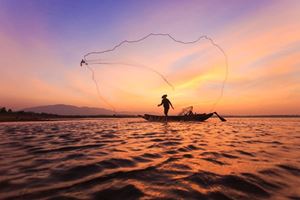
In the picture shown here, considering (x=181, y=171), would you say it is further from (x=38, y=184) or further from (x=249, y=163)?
(x=38, y=184)

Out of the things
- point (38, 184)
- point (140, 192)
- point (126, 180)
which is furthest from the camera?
point (126, 180)

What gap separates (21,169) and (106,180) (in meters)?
2.06

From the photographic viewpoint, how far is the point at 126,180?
3.99 m

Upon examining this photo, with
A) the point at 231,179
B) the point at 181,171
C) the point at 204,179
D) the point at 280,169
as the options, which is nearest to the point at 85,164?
the point at 181,171

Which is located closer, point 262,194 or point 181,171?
point 262,194

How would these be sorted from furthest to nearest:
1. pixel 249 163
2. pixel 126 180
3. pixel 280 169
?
pixel 249 163
pixel 280 169
pixel 126 180

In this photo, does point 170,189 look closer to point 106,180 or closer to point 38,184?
point 106,180

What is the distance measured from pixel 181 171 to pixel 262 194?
1593mm

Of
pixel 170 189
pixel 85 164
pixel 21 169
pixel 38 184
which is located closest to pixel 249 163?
pixel 170 189

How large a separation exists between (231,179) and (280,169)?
1623mm

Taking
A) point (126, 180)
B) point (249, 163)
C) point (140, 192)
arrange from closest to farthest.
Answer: point (140, 192) < point (126, 180) < point (249, 163)

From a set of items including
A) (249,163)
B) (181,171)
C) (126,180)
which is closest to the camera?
(126,180)

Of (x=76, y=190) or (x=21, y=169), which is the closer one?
(x=76, y=190)

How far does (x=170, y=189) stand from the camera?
11.5ft
